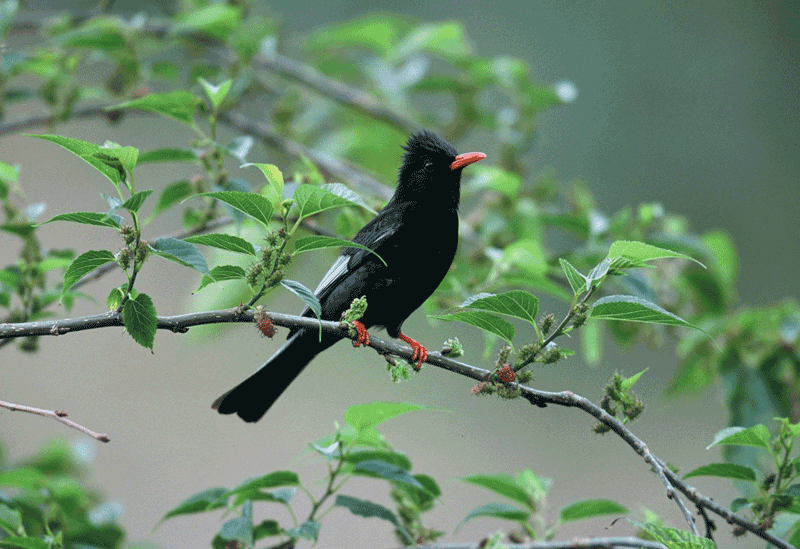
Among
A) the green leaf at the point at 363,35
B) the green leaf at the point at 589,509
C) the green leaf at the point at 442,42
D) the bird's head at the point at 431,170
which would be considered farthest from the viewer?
the green leaf at the point at 363,35

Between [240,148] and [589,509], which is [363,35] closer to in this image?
[240,148]

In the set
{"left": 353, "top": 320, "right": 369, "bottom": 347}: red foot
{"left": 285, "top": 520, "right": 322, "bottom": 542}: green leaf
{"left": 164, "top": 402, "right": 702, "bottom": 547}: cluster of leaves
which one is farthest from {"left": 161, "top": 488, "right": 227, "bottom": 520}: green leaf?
{"left": 353, "top": 320, "right": 369, "bottom": 347}: red foot

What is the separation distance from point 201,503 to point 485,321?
1.02 m

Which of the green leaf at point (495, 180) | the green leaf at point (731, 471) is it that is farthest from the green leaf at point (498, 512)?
the green leaf at point (495, 180)

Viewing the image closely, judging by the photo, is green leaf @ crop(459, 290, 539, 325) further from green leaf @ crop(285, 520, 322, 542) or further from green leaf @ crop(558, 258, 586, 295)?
green leaf @ crop(285, 520, 322, 542)

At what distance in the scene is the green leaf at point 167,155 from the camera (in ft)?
7.25

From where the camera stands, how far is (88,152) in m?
1.44

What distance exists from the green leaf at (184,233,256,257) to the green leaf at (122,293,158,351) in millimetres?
163

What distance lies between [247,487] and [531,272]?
1258 mm

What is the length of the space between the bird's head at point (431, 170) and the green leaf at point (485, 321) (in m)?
0.99

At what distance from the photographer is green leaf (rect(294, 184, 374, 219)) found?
148cm

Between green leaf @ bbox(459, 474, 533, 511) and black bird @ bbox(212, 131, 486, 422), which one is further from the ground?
black bird @ bbox(212, 131, 486, 422)

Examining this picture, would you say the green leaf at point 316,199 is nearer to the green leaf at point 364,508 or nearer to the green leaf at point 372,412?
the green leaf at point 372,412

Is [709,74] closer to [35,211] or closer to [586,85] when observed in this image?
[586,85]
